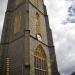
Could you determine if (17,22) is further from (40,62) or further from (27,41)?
(40,62)

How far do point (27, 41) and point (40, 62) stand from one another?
4.09m

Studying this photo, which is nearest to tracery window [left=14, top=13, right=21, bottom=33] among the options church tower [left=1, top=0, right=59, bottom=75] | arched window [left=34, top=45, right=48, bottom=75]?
church tower [left=1, top=0, right=59, bottom=75]

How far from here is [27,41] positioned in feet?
96.2

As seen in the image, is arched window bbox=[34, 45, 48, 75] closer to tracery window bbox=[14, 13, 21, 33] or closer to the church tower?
the church tower

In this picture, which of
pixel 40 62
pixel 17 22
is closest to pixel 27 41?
pixel 40 62

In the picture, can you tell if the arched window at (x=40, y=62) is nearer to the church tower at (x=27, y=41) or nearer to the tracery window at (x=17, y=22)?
the church tower at (x=27, y=41)

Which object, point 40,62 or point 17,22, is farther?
point 17,22

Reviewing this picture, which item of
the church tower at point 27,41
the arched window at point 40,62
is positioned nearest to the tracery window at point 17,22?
the church tower at point 27,41

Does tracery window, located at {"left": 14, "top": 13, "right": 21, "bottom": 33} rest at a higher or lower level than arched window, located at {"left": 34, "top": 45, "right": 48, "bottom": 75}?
higher

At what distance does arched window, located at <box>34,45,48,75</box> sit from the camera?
29.9 m

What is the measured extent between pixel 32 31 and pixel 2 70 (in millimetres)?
7355

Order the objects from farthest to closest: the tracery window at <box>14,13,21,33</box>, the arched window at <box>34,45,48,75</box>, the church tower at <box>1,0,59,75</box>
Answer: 1. the tracery window at <box>14,13,21,33</box>
2. the arched window at <box>34,45,48,75</box>
3. the church tower at <box>1,0,59,75</box>

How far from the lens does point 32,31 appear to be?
104 feet

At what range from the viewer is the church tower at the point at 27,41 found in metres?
28.9
